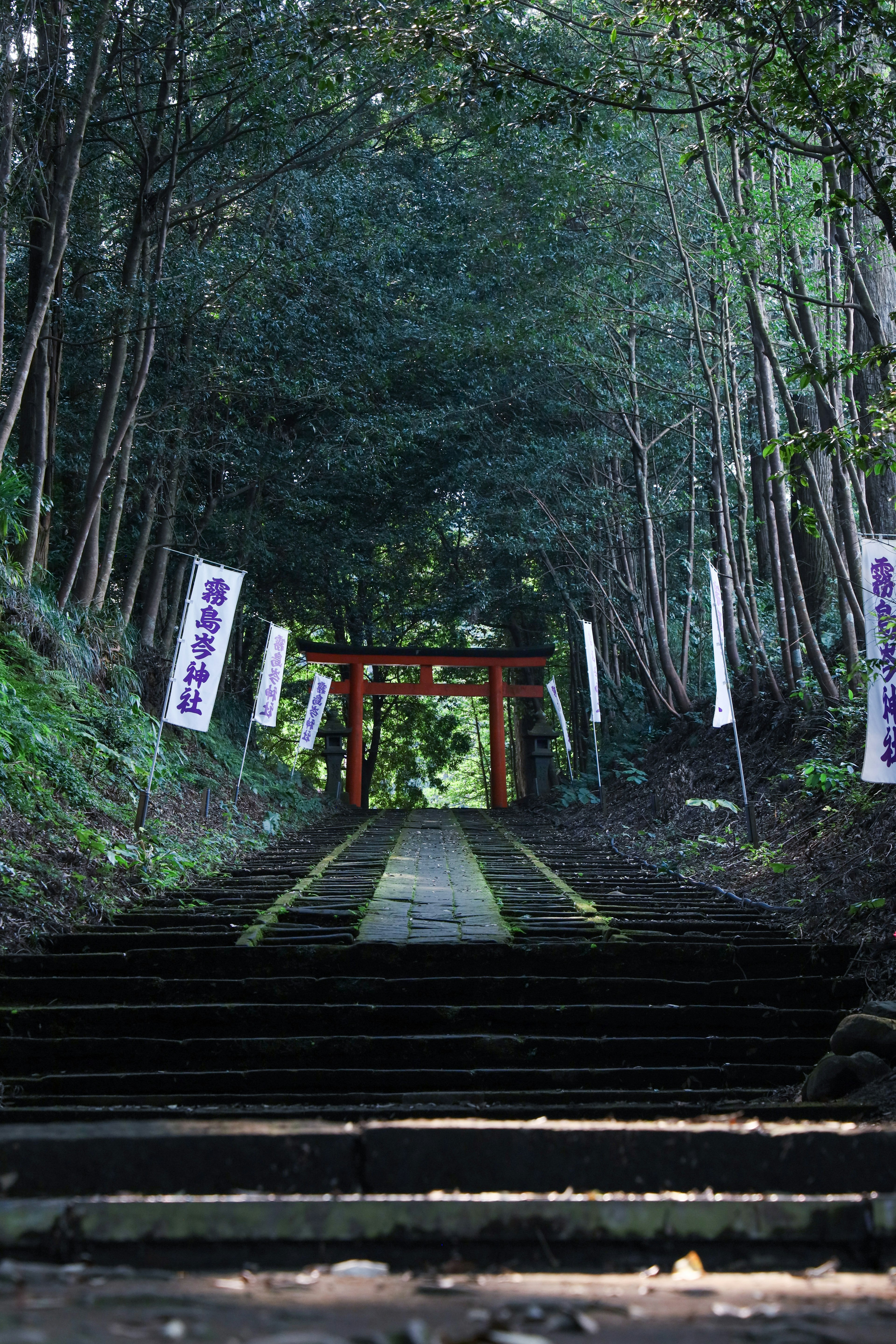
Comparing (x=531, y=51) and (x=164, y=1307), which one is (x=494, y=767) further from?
(x=164, y=1307)

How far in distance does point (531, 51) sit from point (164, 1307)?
1355cm

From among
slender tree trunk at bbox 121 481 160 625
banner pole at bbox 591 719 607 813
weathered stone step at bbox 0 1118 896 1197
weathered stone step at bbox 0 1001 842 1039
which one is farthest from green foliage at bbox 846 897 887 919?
slender tree trunk at bbox 121 481 160 625

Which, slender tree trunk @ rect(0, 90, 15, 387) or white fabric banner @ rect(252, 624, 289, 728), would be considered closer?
slender tree trunk @ rect(0, 90, 15, 387)

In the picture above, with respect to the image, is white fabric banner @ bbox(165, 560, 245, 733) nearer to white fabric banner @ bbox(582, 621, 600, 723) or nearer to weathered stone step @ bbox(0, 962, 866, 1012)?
weathered stone step @ bbox(0, 962, 866, 1012)

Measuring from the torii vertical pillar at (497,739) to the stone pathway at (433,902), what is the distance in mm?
9150

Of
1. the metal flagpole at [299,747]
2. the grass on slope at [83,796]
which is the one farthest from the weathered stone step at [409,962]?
the metal flagpole at [299,747]

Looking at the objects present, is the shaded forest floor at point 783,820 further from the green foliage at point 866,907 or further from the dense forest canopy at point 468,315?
the dense forest canopy at point 468,315

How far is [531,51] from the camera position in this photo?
12422mm

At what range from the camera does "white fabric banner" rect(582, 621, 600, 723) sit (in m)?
14.8

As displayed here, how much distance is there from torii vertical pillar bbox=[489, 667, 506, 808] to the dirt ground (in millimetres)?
19086

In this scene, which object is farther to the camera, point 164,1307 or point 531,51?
point 531,51

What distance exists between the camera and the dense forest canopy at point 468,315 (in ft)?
20.8

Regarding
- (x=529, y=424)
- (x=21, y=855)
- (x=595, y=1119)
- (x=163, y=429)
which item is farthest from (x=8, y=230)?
(x=529, y=424)

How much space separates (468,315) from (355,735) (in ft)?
26.6
